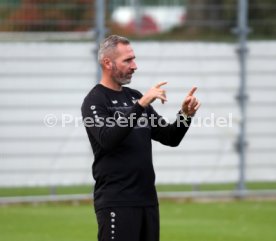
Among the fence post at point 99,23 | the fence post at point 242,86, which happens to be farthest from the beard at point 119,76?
the fence post at point 242,86

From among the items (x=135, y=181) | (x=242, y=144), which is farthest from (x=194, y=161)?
(x=135, y=181)

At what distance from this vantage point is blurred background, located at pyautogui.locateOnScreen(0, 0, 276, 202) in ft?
44.1

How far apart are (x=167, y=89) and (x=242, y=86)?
118 centimetres

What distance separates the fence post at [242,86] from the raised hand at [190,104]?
7348 millimetres

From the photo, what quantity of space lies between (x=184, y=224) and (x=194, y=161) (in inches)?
107

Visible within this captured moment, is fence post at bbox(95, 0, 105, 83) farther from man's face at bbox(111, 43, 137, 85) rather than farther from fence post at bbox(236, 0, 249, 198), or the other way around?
man's face at bbox(111, 43, 137, 85)

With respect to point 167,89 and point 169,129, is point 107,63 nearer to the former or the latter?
point 169,129

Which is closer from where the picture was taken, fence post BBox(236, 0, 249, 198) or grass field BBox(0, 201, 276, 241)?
grass field BBox(0, 201, 276, 241)

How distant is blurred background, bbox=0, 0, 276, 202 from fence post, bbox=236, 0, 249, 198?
Result: 0.02 m

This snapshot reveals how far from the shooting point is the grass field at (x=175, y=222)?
1034 centimetres

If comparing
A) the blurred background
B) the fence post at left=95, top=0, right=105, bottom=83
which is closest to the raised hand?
the blurred background

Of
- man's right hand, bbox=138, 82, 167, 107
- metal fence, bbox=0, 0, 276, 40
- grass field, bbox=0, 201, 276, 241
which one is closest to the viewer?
man's right hand, bbox=138, 82, 167, 107

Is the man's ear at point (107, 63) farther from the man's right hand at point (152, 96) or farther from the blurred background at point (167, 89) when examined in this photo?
the blurred background at point (167, 89)

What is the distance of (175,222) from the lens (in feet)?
37.7
